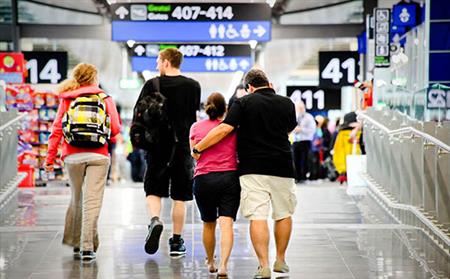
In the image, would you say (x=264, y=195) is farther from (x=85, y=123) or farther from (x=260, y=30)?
(x=260, y=30)

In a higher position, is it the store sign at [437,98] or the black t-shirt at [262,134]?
the black t-shirt at [262,134]

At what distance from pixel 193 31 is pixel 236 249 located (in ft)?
38.1

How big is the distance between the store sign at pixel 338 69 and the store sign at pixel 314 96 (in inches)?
98.7

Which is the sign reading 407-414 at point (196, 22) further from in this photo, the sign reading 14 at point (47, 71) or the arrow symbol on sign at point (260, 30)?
the sign reading 14 at point (47, 71)

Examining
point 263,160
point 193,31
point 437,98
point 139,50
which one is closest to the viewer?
point 263,160

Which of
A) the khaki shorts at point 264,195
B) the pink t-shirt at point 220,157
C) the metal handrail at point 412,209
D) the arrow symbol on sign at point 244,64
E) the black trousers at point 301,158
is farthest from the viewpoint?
the arrow symbol on sign at point 244,64

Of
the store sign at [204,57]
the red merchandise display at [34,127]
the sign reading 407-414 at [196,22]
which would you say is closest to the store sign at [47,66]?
the store sign at [204,57]

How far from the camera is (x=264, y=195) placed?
7160 mm

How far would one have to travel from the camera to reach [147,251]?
775 cm

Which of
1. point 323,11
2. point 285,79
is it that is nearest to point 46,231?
point 323,11

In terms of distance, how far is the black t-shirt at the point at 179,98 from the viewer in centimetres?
812

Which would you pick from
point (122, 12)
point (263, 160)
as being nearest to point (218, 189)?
point (263, 160)

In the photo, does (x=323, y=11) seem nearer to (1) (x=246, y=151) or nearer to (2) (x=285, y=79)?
(2) (x=285, y=79)

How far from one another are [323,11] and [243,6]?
31.6 ft
